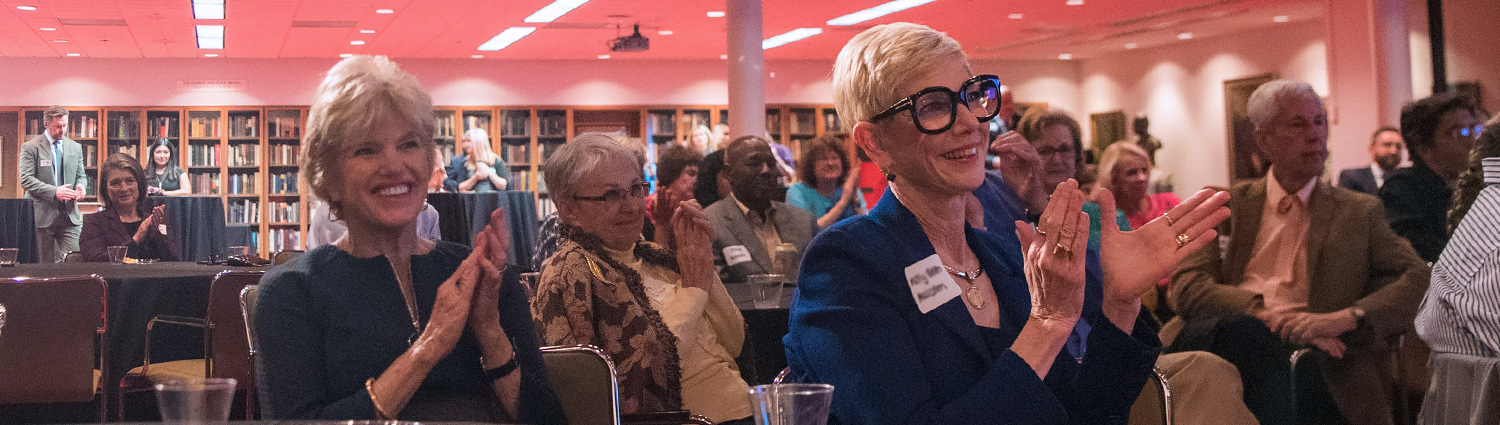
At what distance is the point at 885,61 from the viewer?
157 centimetres

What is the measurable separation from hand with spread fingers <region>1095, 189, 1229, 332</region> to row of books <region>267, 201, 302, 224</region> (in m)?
14.0

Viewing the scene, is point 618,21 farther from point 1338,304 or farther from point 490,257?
point 490,257

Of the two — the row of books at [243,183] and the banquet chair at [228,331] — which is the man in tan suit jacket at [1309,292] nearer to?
the banquet chair at [228,331]

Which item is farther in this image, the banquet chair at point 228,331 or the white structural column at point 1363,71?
the white structural column at point 1363,71

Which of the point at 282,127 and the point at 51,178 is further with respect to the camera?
the point at 282,127

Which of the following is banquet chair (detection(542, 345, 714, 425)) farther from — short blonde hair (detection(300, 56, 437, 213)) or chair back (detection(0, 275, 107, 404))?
chair back (detection(0, 275, 107, 404))

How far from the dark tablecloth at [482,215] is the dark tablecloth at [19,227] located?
12.4 ft

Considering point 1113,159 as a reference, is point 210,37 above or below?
above

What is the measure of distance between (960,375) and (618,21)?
10150 millimetres

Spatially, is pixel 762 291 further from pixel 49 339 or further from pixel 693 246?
pixel 49 339

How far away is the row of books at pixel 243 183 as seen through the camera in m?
14.0

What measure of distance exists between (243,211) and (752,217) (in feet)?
37.1

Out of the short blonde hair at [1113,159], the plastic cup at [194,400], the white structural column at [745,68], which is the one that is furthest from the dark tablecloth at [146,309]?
the white structural column at [745,68]

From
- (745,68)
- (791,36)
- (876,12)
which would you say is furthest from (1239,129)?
(745,68)
